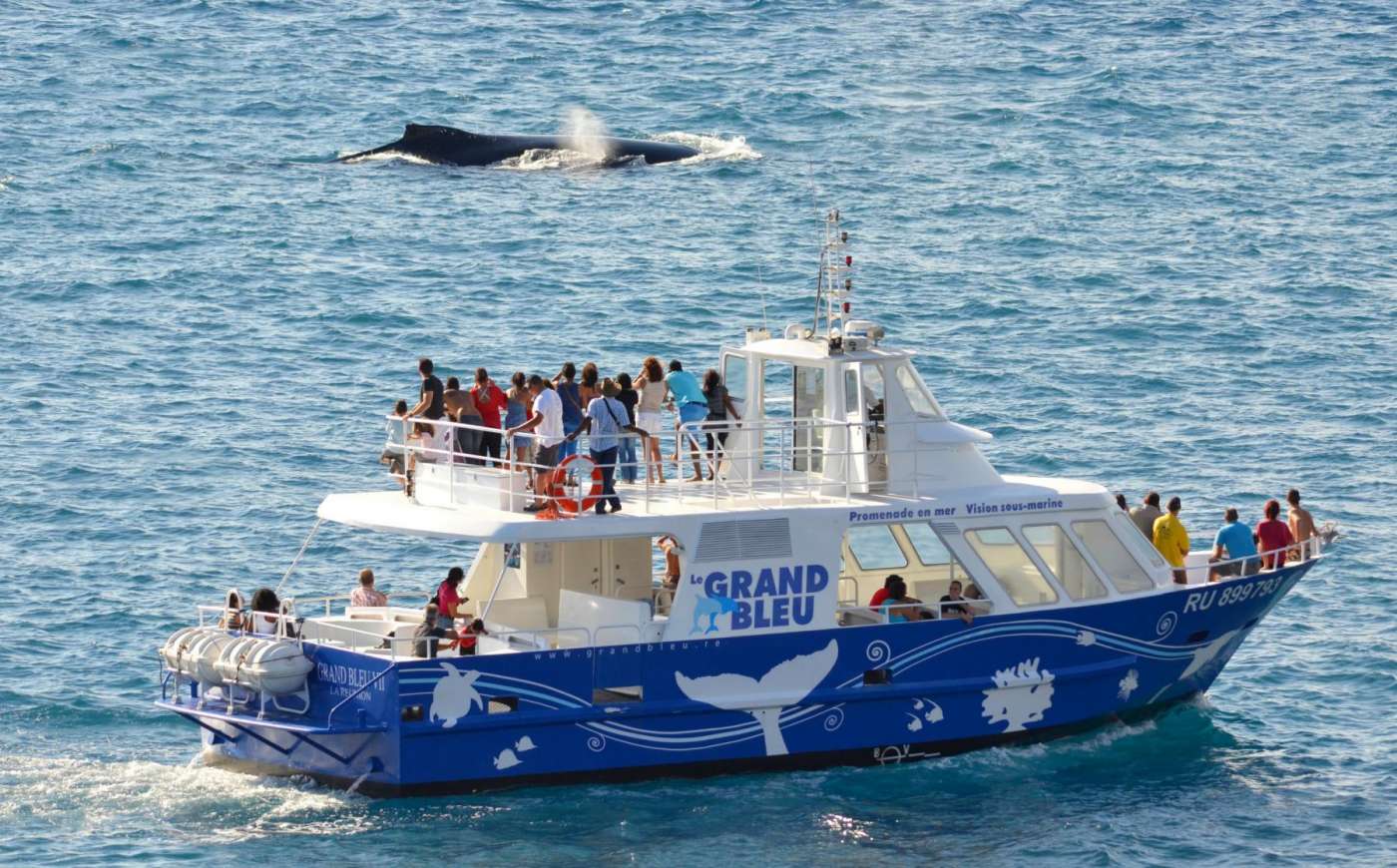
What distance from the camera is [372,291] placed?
166 feet

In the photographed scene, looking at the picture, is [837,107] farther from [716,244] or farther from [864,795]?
[864,795]

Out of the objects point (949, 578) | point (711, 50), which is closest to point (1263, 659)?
point (949, 578)

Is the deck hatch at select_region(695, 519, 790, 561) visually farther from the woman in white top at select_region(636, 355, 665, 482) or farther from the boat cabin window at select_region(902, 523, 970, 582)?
Result: the boat cabin window at select_region(902, 523, 970, 582)

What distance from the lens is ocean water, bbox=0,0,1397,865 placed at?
27281 mm

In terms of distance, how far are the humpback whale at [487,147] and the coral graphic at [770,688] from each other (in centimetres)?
3356

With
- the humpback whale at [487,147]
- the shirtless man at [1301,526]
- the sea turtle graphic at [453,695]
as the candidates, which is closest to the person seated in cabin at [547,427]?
the sea turtle graphic at [453,695]

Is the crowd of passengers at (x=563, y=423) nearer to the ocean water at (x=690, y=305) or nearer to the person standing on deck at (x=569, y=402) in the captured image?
the person standing on deck at (x=569, y=402)

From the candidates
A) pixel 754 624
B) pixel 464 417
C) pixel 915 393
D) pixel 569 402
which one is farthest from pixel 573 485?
pixel 915 393

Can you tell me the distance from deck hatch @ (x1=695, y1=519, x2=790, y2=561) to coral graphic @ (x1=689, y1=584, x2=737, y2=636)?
1.55 feet

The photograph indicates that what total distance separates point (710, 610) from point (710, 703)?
1073 millimetres

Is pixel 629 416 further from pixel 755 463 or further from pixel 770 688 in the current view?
pixel 770 688

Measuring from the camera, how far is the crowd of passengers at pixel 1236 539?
30.3 m

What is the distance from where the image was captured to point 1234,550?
30.4 meters

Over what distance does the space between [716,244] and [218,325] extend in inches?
438
